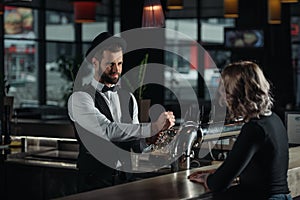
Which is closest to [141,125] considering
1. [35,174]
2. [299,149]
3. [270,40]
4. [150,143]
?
[150,143]

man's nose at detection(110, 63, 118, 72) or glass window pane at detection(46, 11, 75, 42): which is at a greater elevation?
glass window pane at detection(46, 11, 75, 42)

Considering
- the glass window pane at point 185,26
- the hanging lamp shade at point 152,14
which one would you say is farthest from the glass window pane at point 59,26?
the hanging lamp shade at point 152,14

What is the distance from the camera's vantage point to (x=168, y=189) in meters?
2.80

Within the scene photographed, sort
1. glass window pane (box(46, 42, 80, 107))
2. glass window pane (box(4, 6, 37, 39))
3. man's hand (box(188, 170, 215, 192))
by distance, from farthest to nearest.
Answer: glass window pane (box(46, 42, 80, 107)) → glass window pane (box(4, 6, 37, 39)) → man's hand (box(188, 170, 215, 192))

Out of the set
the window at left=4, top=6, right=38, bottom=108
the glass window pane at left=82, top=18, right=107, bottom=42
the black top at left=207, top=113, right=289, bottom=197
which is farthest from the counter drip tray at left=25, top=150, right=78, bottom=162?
the glass window pane at left=82, top=18, right=107, bottom=42

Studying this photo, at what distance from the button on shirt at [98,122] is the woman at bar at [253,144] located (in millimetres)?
663

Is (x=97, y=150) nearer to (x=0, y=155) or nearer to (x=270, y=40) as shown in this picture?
(x=0, y=155)

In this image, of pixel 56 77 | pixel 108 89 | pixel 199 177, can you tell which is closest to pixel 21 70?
pixel 56 77

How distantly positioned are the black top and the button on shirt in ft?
2.27

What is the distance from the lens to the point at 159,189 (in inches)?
111

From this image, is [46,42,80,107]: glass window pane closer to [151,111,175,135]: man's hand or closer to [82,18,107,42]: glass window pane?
[82,18,107,42]: glass window pane

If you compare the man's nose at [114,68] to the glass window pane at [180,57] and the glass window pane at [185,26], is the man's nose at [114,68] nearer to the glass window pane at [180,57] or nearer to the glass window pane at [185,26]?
the glass window pane at [180,57]

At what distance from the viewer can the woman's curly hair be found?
263cm

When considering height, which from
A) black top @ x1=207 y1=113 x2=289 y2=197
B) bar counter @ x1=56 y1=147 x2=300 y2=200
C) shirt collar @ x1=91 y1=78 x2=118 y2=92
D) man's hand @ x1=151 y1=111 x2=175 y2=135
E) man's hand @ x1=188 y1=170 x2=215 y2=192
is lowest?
bar counter @ x1=56 y1=147 x2=300 y2=200
